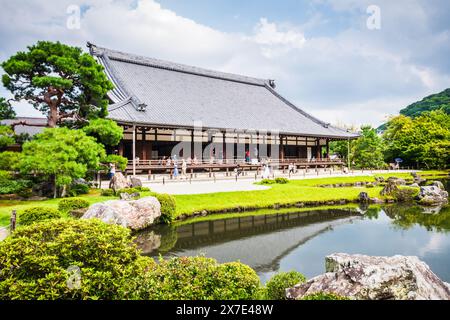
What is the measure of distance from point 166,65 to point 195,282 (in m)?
35.8

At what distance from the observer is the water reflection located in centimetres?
986

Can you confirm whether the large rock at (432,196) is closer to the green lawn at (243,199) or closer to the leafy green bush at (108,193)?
the green lawn at (243,199)

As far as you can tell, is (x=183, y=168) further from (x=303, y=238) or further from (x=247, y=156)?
(x=303, y=238)

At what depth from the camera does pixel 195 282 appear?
455cm

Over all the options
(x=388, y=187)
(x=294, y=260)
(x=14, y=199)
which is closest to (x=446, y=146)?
(x=388, y=187)

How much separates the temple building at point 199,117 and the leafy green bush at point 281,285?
19.0 meters

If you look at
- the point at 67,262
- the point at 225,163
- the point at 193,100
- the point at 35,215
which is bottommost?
the point at 35,215

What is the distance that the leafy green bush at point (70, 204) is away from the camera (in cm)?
1248

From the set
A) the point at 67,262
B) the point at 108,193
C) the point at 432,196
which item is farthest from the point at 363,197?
the point at 67,262

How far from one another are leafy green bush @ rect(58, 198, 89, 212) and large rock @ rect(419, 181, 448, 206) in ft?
69.2

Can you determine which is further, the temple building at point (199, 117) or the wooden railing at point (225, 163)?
the temple building at point (199, 117)

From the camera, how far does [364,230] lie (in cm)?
1362

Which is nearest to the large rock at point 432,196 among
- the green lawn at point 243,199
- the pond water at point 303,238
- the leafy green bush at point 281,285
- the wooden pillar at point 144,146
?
the green lawn at point 243,199

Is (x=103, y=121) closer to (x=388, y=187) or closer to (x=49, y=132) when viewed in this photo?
(x=49, y=132)
